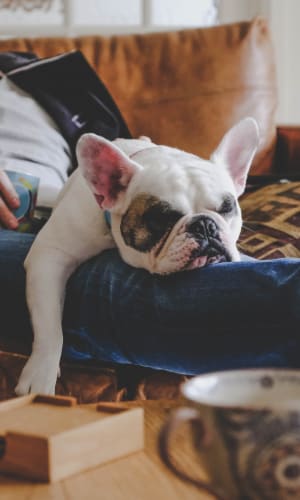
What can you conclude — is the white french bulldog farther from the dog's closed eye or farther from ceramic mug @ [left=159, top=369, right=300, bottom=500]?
ceramic mug @ [left=159, top=369, right=300, bottom=500]

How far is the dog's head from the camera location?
1.07 m

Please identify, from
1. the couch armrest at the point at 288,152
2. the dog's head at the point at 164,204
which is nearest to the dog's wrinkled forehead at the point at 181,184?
the dog's head at the point at 164,204

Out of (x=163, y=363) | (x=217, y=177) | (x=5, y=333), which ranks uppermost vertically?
(x=217, y=177)

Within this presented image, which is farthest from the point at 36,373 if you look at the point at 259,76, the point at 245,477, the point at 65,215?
the point at 259,76

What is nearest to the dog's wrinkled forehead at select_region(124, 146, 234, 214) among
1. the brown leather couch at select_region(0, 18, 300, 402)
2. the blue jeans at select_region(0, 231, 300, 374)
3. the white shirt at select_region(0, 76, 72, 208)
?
the blue jeans at select_region(0, 231, 300, 374)

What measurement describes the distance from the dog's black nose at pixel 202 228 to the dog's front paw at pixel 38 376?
0.26 m

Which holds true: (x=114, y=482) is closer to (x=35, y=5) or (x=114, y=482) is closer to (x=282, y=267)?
(x=282, y=267)

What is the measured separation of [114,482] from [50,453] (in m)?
0.05

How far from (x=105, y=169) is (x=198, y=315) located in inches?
14.6

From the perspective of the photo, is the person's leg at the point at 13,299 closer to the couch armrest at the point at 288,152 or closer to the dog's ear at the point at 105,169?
the dog's ear at the point at 105,169

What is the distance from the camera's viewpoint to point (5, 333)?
1180mm

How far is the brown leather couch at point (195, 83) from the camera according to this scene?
70.4 inches

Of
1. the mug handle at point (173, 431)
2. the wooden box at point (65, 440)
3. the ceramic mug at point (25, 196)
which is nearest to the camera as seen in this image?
the mug handle at point (173, 431)

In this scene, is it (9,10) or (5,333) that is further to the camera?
(9,10)
